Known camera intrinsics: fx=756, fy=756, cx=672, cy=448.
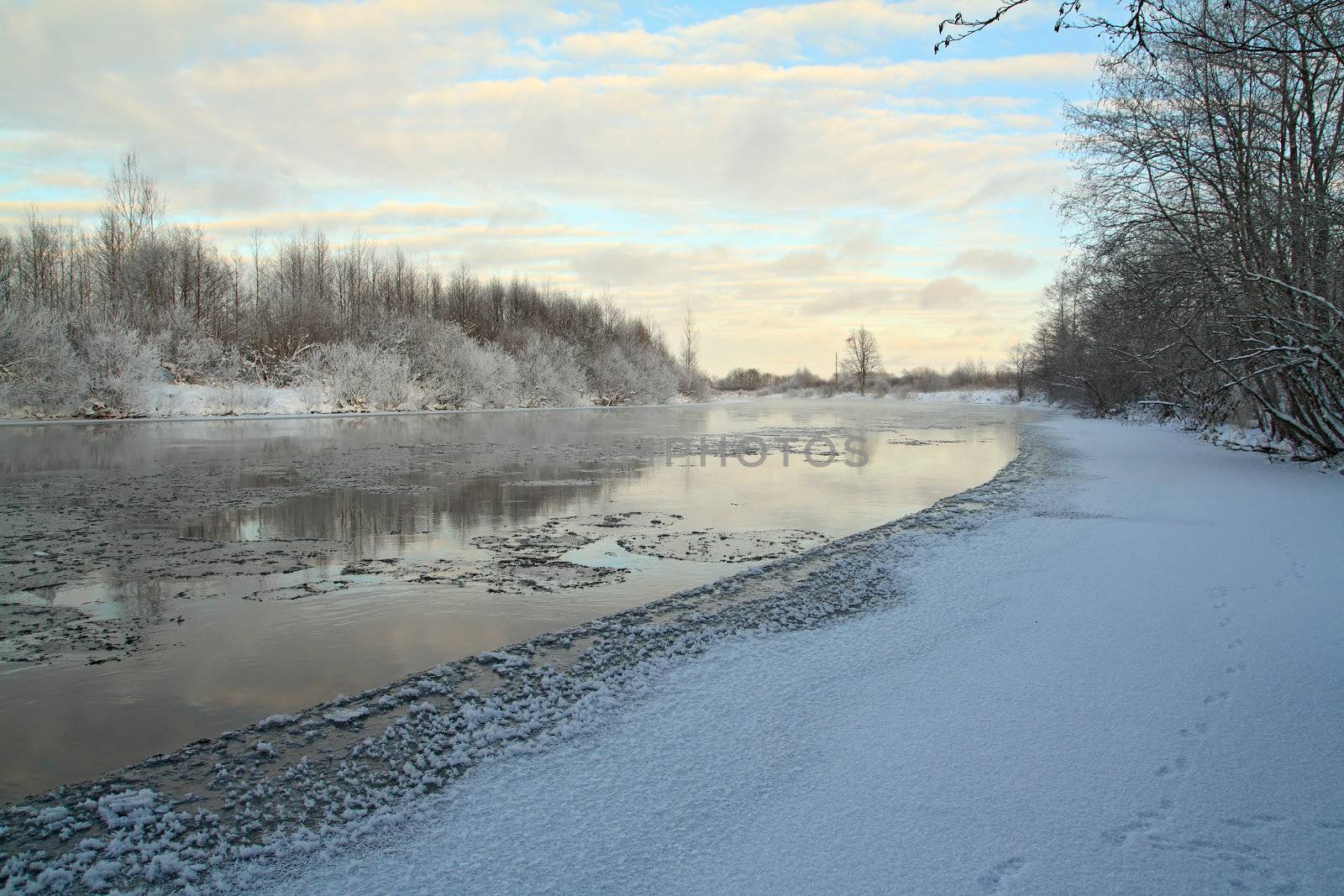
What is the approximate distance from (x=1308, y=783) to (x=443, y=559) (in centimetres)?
687

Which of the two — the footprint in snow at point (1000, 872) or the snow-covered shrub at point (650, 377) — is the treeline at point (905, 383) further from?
the footprint in snow at point (1000, 872)

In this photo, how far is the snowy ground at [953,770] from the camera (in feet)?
8.53

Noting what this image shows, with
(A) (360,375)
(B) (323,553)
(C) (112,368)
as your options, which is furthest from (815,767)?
(A) (360,375)

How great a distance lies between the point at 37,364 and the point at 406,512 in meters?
30.2

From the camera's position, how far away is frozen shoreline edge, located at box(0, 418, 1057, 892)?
2816mm

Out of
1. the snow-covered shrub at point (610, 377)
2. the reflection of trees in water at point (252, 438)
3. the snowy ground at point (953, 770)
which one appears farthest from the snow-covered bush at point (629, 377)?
the snowy ground at point (953, 770)

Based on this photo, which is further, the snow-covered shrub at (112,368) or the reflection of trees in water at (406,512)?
the snow-covered shrub at (112,368)

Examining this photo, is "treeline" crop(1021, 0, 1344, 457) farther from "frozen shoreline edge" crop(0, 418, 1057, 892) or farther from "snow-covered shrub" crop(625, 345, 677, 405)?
"snow-covered shrub" crop(625, 345, 677, 405)

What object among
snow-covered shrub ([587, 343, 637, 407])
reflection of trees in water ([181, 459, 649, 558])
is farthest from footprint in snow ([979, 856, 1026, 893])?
snow-covered shrub ([587, 343, 637, 407])

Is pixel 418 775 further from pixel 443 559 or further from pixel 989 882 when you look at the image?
pixel 443 559

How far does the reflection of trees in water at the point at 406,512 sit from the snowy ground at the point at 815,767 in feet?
15.2

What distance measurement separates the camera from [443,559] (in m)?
7.84

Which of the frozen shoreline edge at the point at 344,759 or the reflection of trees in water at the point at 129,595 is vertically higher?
the reflection of trees in water at the point at 129,595

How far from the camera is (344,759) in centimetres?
355
